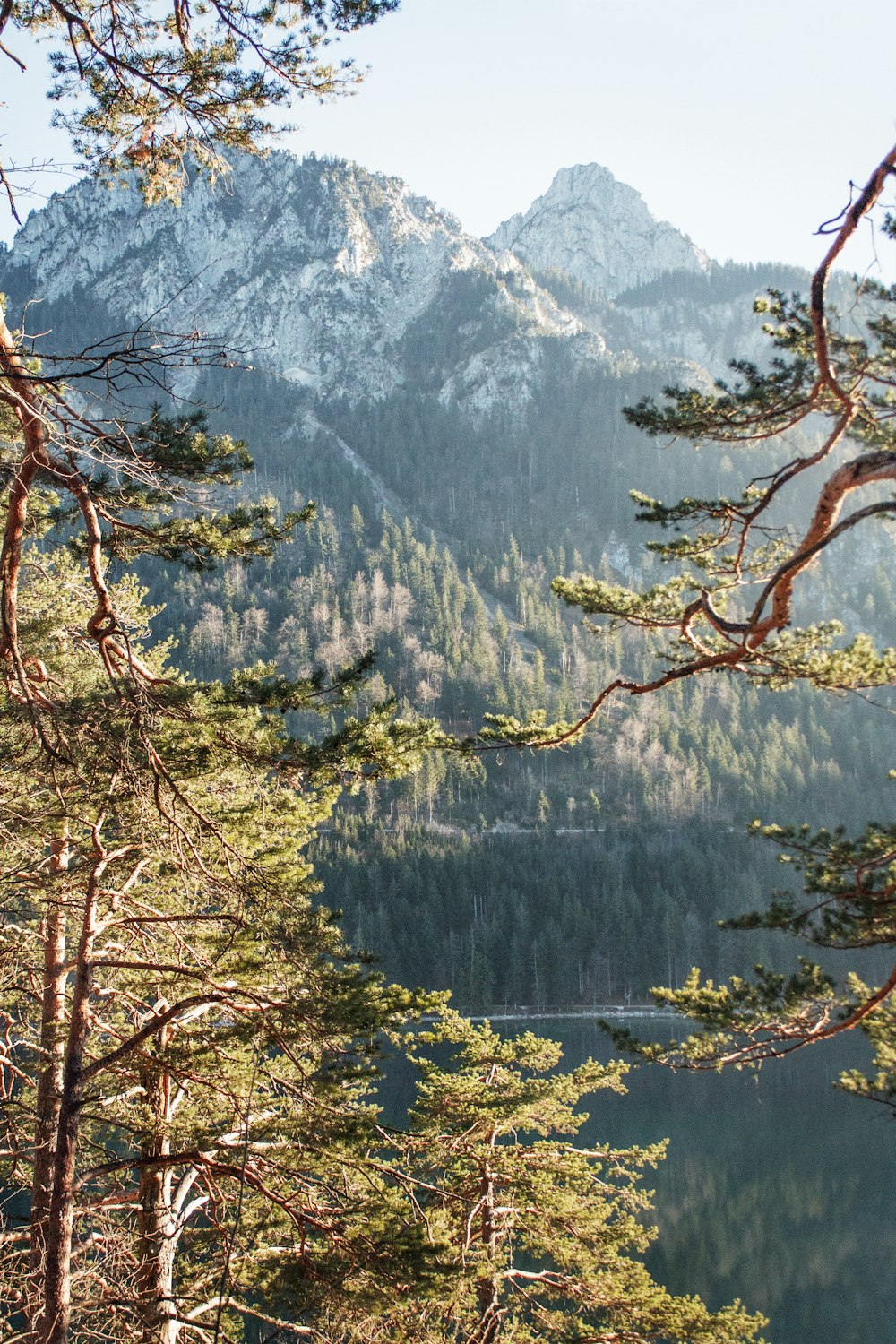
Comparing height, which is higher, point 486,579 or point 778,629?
point 486,579

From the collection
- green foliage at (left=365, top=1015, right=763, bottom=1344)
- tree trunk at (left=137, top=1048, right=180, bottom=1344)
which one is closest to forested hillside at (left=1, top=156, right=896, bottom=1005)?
tree trunk at (left=137, top=1048, right=180, bottom=1344)

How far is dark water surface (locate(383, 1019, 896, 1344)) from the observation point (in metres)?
18.9

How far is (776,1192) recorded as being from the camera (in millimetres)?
25156

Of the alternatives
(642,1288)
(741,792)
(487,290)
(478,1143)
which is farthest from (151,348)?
(487,290)

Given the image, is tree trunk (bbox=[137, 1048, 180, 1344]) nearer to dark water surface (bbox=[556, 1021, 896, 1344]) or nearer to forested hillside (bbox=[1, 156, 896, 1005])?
forested hillside (bbox=[1, 156, 896, 1005])

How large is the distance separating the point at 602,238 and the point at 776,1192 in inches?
7346

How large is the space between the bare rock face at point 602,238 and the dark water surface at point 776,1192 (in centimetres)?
16938

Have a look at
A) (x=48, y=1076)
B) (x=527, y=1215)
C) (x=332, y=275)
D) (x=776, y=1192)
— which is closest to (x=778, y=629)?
(x=48, y=1076)

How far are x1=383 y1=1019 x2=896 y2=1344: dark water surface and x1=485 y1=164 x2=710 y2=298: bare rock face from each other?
169 m

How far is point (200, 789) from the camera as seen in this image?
512 cm

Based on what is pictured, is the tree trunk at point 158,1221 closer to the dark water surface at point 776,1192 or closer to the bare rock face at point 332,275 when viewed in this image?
the dark water surface at point 776,1192

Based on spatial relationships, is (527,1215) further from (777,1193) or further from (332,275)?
(332,275)

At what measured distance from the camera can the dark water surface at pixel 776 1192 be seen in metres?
18.9

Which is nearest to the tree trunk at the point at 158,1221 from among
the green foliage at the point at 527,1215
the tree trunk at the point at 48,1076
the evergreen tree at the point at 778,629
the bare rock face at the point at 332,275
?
the tree trunk at the point at 48,1076
